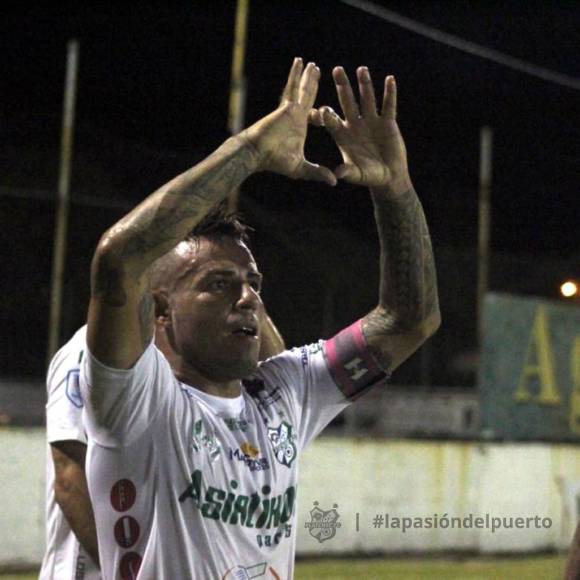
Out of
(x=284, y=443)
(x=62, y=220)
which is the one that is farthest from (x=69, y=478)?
(x=62, y=220)

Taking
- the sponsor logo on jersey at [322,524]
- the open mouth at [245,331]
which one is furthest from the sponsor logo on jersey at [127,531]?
the sponsor logo on jersey at [322,524]

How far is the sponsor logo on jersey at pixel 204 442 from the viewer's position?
3.25m

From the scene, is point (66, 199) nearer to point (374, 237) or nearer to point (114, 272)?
point (374, 237)

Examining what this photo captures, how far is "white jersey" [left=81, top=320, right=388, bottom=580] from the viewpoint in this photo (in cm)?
310

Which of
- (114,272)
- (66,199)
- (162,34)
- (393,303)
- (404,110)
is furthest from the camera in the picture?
(162,34)

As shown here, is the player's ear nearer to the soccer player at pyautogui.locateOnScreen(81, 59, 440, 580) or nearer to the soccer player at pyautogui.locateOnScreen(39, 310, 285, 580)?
the soccer player at pyautogui.locateOnScreen(81, 59, 440, 580)

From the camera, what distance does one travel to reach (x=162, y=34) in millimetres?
17969

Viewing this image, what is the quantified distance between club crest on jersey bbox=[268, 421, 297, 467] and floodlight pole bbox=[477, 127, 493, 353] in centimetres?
1090

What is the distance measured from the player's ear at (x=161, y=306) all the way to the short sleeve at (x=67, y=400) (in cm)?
86

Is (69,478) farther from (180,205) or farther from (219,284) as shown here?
(180,205)

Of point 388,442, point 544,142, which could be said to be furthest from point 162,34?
point 388,442

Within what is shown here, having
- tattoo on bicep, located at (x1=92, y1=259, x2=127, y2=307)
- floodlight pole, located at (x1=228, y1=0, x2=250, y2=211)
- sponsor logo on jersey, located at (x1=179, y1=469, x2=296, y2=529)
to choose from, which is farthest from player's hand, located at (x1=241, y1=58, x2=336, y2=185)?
floodlight pole, located at (x1=228, y1=0, x2=250, y2=211)

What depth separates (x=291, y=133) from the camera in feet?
10.7

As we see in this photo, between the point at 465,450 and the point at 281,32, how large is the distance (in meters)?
5.06
